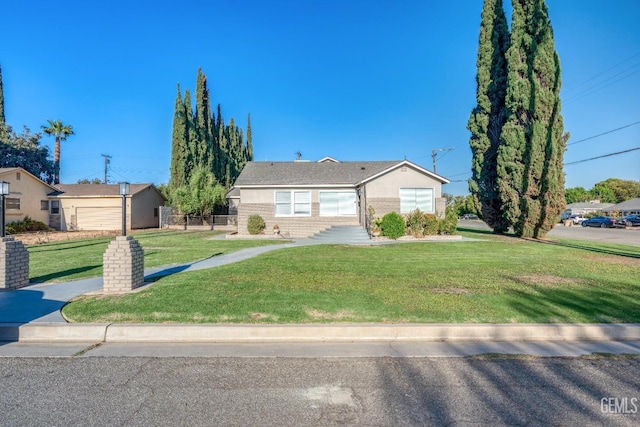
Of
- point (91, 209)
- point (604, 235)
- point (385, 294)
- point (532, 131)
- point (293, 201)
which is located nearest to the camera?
point (385, 294)

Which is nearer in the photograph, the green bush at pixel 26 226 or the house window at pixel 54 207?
the green bush at pixel 26 226

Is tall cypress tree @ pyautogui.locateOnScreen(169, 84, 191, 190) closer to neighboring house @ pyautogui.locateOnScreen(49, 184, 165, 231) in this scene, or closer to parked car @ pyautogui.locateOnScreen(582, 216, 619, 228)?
neighboring house @ pyautogui.locateOnScreen(49, 184, 165, 231)

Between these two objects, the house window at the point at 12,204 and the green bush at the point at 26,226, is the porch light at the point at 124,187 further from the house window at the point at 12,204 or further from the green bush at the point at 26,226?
the house window at the point at 12,204

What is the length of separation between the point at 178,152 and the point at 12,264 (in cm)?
2823

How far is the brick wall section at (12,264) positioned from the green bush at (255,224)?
489 inches

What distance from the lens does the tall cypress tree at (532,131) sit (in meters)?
16.9

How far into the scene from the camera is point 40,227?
26.0 m

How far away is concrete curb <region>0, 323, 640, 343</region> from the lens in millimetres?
4656

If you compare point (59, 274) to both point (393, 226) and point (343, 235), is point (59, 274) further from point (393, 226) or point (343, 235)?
point (393, 226)

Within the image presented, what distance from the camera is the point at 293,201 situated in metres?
20.7

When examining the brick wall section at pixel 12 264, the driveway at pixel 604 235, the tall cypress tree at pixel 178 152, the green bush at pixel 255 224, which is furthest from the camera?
the tall cypress tree at pixel 178 152

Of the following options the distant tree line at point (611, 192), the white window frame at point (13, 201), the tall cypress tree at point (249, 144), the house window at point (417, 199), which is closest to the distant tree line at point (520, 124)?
the house window at point (417, 199)

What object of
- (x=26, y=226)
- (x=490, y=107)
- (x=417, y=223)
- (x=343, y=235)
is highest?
(x=490, y=107)

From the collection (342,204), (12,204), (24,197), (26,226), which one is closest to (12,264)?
(342,204)
